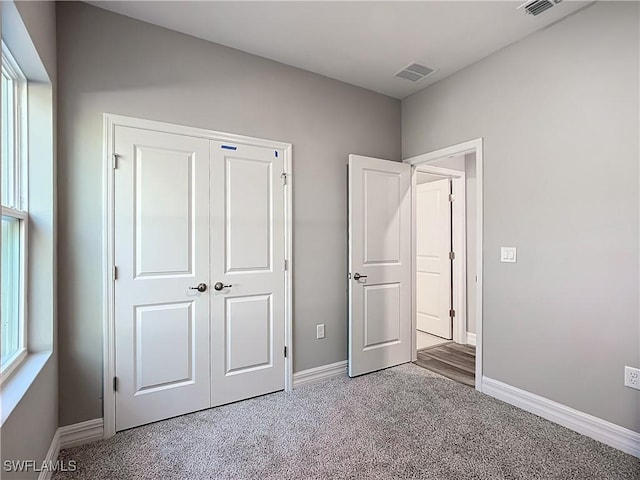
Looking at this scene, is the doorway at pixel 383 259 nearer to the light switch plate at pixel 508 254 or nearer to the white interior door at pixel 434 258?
the light switch plate at pixel 508 254

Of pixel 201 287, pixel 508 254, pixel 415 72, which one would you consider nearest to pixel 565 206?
pixel 508 254

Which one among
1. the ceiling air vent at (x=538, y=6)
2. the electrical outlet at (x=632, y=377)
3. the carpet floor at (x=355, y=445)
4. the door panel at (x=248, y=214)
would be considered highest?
the ceiling air vent at (x=538, y=6)

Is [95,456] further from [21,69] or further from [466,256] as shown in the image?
[466,256]

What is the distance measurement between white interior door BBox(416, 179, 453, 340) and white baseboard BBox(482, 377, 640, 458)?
1.62 m

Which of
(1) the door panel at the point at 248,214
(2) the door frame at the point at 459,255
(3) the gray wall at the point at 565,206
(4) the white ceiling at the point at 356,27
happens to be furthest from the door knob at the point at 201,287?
(2) the door frame at the point at 459,255

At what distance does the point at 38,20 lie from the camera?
1.64 meters

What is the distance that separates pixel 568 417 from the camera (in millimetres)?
2232

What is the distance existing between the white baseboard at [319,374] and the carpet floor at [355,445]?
0.25 metres

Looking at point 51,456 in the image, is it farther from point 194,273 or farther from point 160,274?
point 194,273

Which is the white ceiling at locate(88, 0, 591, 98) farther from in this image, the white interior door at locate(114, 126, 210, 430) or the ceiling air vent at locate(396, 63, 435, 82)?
the white interior door at locate(114, 126, 210, 430)

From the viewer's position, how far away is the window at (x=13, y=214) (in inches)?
63.2

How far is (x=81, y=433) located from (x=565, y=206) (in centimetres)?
343

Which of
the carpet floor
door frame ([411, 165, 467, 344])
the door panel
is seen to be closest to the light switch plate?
the carpet floor

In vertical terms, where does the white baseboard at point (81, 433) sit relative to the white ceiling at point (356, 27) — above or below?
below
